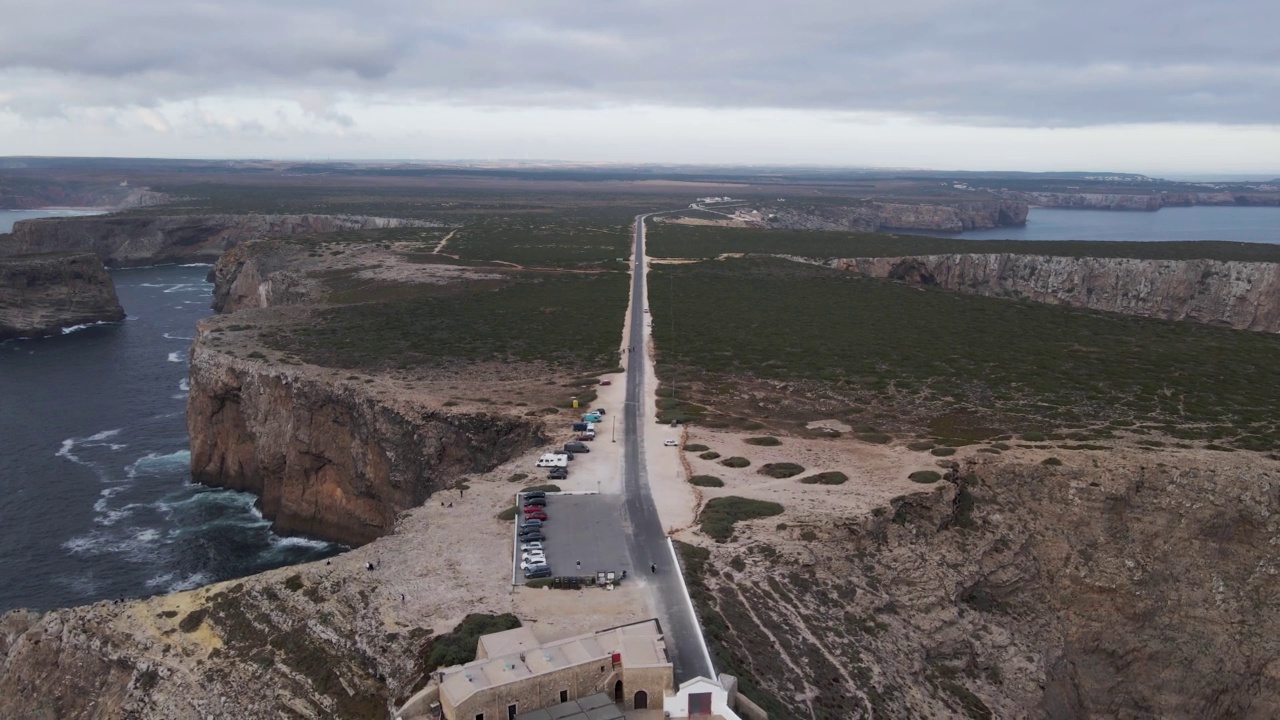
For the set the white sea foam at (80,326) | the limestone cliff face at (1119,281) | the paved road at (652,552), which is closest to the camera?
the paved road at (652,552)

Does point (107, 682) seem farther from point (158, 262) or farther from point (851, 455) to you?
point (158, 262)

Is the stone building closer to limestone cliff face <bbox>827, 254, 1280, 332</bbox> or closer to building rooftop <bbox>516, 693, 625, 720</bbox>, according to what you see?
building rooftop <bbox>516, 693, 625, 720</bbox>

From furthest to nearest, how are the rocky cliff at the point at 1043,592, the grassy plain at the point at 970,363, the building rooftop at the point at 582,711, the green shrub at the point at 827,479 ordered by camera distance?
the grassy plain at the point at 970,363
the green shrub at the point at 827,479
the rocky cliff at the point at 1043,592
the building rooftop at the point at 582,711

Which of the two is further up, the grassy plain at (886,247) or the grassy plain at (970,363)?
the grassy plain at (886,247)

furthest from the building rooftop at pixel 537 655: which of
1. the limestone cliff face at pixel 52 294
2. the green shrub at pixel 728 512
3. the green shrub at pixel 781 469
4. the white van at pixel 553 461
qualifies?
the limestone cliff face at pixel 52 294

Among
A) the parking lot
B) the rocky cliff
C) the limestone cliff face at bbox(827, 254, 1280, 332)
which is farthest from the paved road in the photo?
the limestone cliff face at bbox(827, 254, 1280, 332)

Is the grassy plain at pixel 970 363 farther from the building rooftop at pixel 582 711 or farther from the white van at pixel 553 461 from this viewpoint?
the building rooftop at pixel 582 711

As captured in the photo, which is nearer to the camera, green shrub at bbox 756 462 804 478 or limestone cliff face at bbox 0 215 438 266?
green shrub at bbox 756 462 804 478
